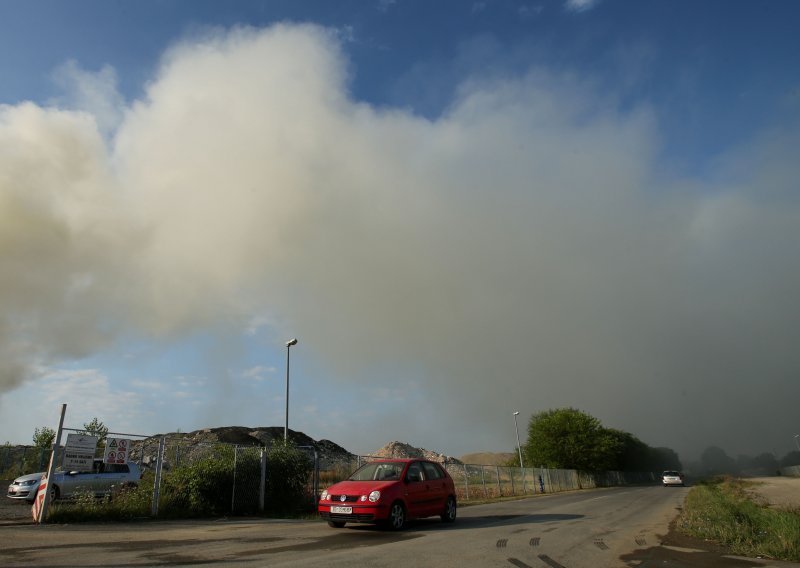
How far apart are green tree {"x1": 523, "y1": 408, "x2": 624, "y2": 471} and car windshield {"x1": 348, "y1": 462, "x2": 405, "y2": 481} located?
1929 inches

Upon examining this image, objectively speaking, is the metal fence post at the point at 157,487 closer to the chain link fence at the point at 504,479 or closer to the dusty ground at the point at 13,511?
the dusty ground at the point at 13,511

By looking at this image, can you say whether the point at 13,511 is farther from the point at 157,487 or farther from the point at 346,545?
the point at 346,545

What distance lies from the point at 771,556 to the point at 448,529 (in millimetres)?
5919

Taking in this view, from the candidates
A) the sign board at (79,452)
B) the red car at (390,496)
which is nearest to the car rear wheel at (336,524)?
the red car at (390,496)

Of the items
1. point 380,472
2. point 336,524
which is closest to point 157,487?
point 336,524

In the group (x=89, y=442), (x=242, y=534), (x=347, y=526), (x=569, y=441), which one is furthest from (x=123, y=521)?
(x=569, y=441)

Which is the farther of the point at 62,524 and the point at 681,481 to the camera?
the point at 681,481

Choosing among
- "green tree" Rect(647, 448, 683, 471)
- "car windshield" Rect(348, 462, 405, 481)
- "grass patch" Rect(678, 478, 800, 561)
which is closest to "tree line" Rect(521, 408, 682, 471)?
"grass patch" Rect(678, 478, 800, 561)

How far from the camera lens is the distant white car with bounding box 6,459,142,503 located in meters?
15.7

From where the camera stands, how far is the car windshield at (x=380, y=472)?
11508 millimetres

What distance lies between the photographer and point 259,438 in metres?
50.8

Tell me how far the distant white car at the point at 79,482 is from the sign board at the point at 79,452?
3.59 metres

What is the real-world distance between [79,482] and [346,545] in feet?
38.0

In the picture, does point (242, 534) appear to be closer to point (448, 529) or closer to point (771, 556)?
point (448, 529)
